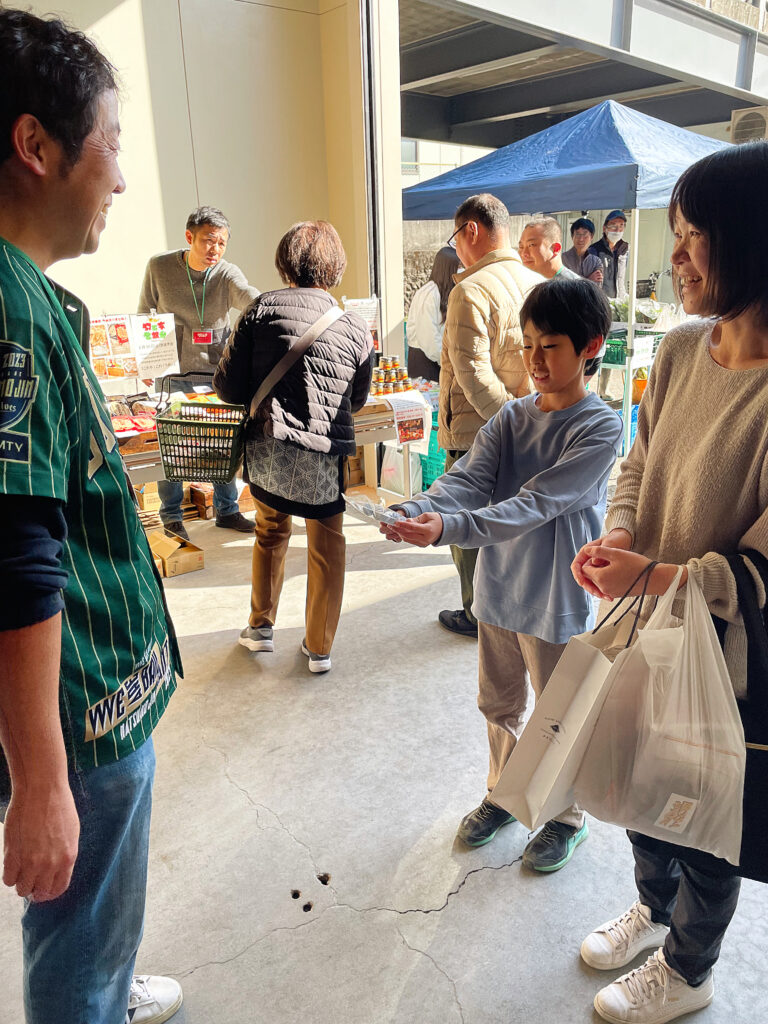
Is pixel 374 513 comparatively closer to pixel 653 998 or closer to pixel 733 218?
pixel 733 218

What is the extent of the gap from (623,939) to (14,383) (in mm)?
1699

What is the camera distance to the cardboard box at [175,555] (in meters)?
4.00

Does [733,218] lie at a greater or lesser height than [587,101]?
lesser

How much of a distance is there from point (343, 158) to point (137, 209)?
1.40 meters

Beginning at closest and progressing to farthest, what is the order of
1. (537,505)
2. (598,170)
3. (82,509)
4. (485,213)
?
(82,509), (537,505), (485,213), (598,170)

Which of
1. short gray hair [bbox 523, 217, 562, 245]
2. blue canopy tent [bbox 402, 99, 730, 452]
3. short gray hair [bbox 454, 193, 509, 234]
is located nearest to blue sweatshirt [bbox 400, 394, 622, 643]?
short gray hair [bbox 454, 193, 509, 234]

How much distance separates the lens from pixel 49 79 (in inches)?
34.2

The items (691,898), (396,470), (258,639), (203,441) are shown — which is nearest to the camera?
(691,898)

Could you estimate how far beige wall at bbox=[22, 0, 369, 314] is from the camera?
4.24 metres

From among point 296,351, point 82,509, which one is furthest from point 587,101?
point 82,509

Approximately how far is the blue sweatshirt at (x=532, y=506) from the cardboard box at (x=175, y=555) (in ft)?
8.06

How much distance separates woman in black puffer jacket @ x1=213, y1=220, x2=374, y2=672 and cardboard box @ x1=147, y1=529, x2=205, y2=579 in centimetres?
119

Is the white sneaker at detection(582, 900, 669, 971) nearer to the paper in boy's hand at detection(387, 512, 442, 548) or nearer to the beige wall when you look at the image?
the paper in boy's hand at detection(387, 512, 442, 548)

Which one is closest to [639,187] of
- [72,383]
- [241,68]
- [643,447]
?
[241,68]
